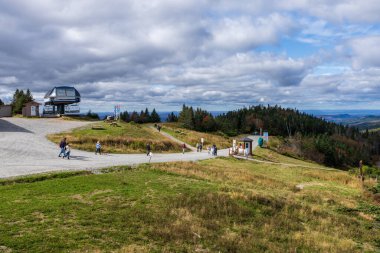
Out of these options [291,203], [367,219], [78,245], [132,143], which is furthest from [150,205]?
[132,143]

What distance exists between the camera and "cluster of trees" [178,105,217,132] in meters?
131

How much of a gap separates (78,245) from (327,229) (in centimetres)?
1213

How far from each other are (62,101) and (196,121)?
187 ft

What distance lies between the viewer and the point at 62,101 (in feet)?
293

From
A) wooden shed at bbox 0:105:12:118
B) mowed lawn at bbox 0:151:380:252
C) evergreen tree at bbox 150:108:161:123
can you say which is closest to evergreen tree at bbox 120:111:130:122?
evergreen tree at bbox 150:108:161:123

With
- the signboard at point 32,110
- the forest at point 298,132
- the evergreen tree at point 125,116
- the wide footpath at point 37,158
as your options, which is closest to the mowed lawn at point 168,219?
the wide footpath at point 37,158

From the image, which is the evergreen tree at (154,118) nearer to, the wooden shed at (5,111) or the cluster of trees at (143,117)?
the cluster of trees at (143,117)

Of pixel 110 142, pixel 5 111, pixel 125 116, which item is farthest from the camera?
pixel 125 116

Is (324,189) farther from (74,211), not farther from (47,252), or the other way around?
(47,252)

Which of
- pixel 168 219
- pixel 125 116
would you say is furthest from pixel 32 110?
pixel 168 219

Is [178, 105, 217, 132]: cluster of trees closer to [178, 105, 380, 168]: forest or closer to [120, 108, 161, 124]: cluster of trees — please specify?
[178, 105, 380, 168]: forest

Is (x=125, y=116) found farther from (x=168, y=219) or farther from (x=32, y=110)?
(x=168, y=219)

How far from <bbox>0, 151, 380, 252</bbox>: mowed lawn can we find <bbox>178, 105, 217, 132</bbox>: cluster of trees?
104872mm

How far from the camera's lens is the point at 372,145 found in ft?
631
